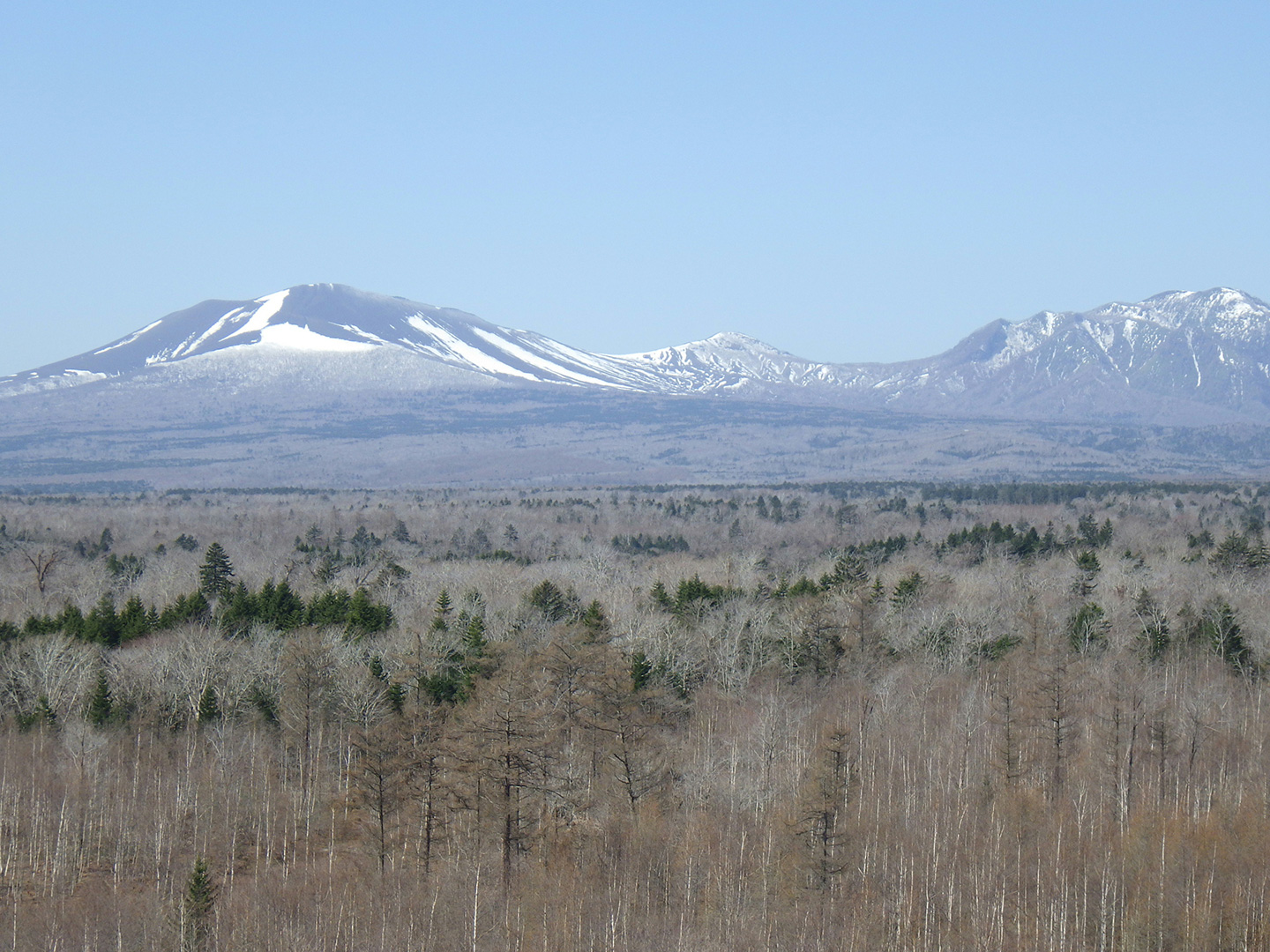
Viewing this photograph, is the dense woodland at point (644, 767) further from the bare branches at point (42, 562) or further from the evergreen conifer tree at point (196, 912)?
the bare branches at point (42, 562)

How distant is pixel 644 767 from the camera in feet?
114

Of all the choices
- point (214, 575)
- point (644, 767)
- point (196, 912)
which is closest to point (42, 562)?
point (214, 575)

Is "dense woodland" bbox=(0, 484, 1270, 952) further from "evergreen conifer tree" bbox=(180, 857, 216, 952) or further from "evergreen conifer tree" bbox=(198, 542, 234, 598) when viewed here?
"evergreen conifer tree" bbox=(198, 542, 234, 598)

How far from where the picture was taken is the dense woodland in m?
28.5

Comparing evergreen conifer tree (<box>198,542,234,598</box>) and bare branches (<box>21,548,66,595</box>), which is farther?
bare branches (<box>21,548,66,595</box>)

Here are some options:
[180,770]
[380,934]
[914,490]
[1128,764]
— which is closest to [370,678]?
[180,770]

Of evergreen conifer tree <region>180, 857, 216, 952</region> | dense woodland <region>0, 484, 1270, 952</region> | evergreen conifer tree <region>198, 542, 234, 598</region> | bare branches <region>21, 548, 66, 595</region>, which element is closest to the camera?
evergreen conifer tree <region>180, 857, 216, 952</region>

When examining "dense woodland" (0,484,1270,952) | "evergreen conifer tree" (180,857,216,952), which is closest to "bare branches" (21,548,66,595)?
"dense woodland" (0,484,1270,952)

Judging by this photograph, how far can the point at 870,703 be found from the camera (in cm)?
4322

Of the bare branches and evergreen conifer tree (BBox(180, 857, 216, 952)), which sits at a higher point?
the bare branches

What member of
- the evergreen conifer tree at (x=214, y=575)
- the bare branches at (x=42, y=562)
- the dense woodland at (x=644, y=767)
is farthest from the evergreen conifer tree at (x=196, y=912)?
the bare branches at (x=42, y=562)

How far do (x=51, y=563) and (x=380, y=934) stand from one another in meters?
49.5

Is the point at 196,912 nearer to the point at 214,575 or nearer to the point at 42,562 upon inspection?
the point at 214,575

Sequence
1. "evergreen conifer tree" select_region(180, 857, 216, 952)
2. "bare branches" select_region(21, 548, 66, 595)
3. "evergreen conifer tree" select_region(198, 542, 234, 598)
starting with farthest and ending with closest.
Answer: "bare branches" select_region(21, 548, 66, 595)
"evergreen conifer tree" select_region(198, 542, 234, 598)
"evergreen conifer tree" select_region(180, 857, 216, 952)
